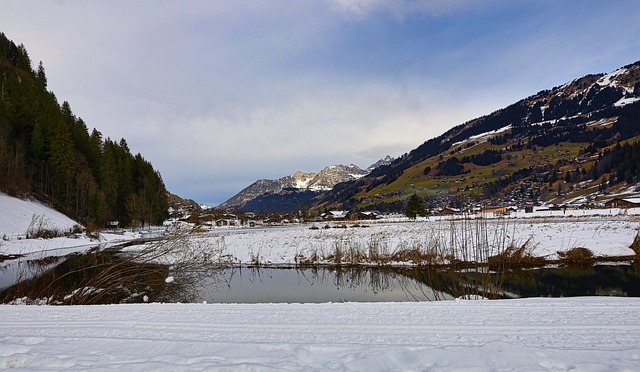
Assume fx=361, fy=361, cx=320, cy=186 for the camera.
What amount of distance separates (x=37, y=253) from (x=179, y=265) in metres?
24.4

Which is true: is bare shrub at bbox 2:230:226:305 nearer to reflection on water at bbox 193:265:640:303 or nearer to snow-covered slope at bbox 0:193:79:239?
reflection on water at bbox 193:265:640:303

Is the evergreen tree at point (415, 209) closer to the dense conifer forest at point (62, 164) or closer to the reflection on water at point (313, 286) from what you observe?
the dense conifer forest at point (62, 164)

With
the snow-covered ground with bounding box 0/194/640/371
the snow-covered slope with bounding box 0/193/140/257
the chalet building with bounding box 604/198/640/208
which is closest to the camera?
the snow-covered ground with bounding box 0/194/640/371

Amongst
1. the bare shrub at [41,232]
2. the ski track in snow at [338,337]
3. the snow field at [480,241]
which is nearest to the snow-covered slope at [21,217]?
the bare shrub at [41,232]

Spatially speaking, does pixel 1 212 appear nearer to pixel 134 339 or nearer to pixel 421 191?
pixel 134 339

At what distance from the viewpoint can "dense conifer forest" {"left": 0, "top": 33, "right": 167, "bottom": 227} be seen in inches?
2172

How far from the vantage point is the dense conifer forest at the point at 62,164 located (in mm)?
55156

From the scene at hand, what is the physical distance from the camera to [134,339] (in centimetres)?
548

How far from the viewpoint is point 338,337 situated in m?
5.35

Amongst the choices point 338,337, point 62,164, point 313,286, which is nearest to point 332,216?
point 62,164

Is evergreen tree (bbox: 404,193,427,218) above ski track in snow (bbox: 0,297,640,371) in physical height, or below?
above

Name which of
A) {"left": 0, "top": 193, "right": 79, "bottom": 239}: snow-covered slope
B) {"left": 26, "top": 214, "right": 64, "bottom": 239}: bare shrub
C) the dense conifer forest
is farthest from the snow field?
the dense conifer forest

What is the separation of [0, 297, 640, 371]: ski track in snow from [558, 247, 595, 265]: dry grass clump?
44.1 ft

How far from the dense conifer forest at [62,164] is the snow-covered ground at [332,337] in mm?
53640
